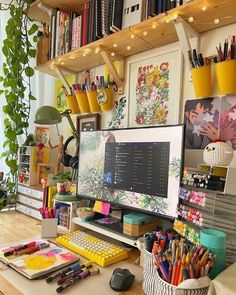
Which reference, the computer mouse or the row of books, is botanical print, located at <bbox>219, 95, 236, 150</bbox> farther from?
the computer mouse

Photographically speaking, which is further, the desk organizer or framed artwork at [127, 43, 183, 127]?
framed artwork at [127, 43, 183, 127]

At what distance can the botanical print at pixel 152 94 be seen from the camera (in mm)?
A: 1199

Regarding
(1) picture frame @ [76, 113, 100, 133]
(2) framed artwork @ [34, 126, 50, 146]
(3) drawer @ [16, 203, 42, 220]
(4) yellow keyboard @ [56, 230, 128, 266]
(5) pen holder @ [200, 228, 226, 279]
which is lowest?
Result: (3) drawer @ [16, 203, 42, 220]

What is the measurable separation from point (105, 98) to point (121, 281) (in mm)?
915

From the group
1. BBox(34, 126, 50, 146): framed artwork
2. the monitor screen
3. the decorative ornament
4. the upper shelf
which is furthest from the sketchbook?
A: BBox(34, 126, 50, 146): framed artwork

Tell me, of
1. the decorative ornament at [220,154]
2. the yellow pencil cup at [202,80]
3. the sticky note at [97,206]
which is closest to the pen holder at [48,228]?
the sticky note at [97,206]

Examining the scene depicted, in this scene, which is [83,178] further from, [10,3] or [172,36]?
[10,3]

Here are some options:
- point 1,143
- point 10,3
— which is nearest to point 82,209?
point 1,143

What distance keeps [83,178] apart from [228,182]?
0.74 m

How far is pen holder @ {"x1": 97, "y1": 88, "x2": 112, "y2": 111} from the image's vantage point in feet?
4.53

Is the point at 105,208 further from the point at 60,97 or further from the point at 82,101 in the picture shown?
the point at 60,97

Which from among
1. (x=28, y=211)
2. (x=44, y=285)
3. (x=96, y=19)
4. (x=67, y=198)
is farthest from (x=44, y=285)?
(x=96, y=19)

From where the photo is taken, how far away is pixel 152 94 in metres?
1.25

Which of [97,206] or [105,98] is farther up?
[105,98]
